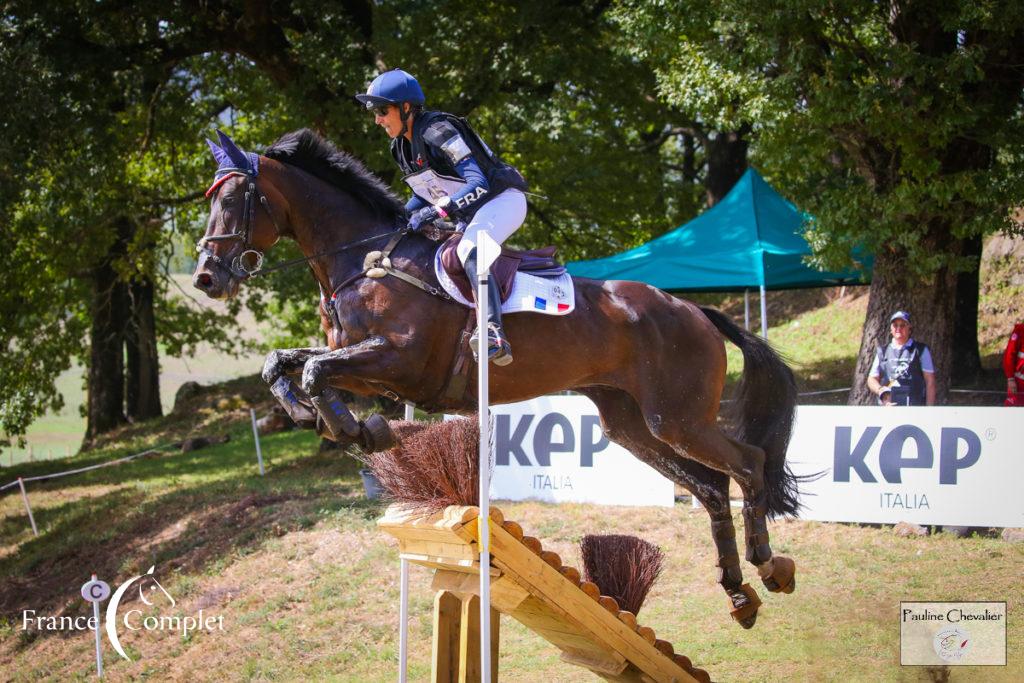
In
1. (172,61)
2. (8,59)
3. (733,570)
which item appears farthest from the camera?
(172,61)

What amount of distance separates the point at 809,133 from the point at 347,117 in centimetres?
558

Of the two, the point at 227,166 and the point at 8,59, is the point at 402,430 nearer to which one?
the point at 227,166

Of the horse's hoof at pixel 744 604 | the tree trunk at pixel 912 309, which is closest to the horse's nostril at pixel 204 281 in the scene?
the horse's hoof at pixel 744 604

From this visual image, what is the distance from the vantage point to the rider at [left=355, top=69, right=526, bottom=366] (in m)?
4.88

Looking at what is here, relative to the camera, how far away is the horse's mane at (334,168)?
5.43 m

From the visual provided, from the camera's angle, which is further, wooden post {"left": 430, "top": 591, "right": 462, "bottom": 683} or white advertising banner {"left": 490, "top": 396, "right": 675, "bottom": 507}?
white advertising banner {"left": 490, "top": 396, "right": 675, "bottom": 507}

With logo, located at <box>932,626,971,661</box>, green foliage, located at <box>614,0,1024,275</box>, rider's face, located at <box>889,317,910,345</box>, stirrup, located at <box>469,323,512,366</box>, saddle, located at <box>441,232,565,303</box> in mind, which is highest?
green foliage, located at <box>614,0,1024,275</box>

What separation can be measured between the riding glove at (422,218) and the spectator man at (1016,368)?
21.8ft

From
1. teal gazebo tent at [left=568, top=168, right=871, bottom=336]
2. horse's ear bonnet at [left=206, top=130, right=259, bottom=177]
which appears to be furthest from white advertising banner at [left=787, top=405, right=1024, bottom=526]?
horse's ear bonnet at [left=206, top=130, right=259, bottom=177]

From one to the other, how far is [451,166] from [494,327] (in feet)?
2.87

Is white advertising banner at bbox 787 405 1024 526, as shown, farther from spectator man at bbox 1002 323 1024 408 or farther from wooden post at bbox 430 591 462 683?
wooden post at bbox 430 591 462 683

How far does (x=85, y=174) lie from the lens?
11.9m

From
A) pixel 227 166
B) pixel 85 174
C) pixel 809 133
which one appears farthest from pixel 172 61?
pixel 227 166

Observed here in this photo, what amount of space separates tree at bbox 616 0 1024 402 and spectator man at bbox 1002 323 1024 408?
0.67m
